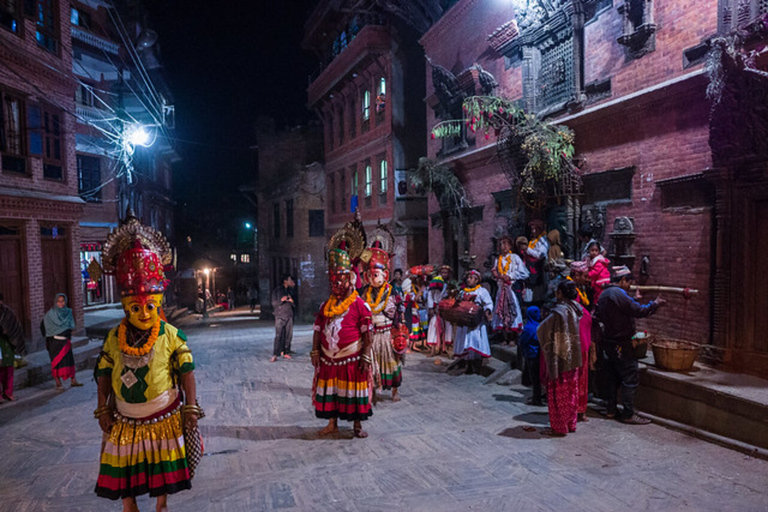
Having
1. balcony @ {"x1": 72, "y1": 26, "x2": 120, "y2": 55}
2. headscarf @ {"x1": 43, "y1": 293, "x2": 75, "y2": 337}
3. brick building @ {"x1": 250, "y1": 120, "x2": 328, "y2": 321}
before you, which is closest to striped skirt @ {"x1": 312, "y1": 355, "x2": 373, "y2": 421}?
headscarf @ {"x1": 43, "y1": 293, "x2": 75, "y2": 337}

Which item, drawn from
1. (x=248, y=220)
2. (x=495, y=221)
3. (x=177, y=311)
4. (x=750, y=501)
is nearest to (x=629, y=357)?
(x=750, y=501)

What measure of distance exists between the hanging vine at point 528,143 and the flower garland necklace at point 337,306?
18.9 ft

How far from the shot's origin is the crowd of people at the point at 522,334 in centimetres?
649

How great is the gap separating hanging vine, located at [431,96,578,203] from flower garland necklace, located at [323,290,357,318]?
18.9 feet

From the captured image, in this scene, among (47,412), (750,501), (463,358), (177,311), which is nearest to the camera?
(750,501)

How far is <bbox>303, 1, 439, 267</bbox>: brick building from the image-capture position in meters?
19.7

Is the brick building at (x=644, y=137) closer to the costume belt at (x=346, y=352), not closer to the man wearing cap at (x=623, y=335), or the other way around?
the man wearing cap at (x=623, y=335)

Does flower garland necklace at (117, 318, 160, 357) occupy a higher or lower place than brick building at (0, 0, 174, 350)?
lower

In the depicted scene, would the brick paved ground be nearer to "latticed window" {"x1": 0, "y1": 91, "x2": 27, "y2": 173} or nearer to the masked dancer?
the masked dancer

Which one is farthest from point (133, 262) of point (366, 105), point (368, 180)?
point (366, 105)

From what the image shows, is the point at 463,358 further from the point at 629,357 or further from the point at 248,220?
the point at 248,220

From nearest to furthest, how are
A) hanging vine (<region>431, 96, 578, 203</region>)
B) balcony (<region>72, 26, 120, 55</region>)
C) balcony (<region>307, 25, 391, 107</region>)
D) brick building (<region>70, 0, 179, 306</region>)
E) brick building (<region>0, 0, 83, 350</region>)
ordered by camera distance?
1. hanging vine (<region>431, 96, 578, 203</region>)
2. brick building (<region>0, 0, 83, 350</region>)
3. balcony (<region>307, 25, 391, 107</region>)
4. brick building (<region>70, 0, 179, 306</region>)
5. balcony (<region>72, 26, 120, 55</region>)

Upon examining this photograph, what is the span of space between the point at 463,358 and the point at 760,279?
5.12 metres

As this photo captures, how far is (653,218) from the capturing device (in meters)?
8.74
